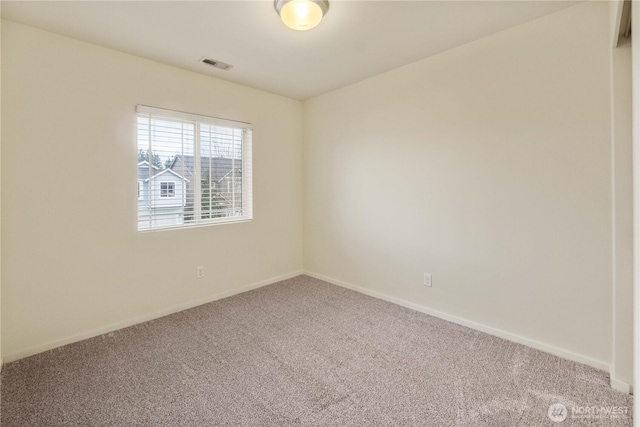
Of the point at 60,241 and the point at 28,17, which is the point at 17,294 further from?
the point at 28,17

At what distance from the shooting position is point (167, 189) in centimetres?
303

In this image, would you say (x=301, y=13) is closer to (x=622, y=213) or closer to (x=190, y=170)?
(x=190, y=170)

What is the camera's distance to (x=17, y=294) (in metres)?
2.21

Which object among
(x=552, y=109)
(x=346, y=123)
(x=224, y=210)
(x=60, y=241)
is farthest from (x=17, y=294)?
(x=552, y=109)

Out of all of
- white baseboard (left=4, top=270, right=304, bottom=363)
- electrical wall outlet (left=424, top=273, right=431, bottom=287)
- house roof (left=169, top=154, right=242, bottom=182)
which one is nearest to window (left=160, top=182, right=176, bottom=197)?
house roof (left=169, top=154, right=242, bottom=182)

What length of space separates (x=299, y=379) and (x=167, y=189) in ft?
7.25

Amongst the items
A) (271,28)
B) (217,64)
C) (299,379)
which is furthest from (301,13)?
(299,379)

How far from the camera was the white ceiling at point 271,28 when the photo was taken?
2043 millimetres

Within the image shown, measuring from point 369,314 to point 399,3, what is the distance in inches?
103

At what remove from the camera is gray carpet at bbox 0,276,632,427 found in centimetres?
166

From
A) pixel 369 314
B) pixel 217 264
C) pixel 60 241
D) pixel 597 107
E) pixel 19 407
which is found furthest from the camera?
pixel 217 264

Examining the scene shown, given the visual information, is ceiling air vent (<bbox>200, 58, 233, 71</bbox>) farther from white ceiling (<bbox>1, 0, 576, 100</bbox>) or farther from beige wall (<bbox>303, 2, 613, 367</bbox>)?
beige wall (<bbox>303, 2, 613, 367</bbox>)

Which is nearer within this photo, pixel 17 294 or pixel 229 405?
pixel 229 405

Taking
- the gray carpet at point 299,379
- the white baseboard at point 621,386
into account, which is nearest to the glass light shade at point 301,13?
the gray carpet at point 299,379
